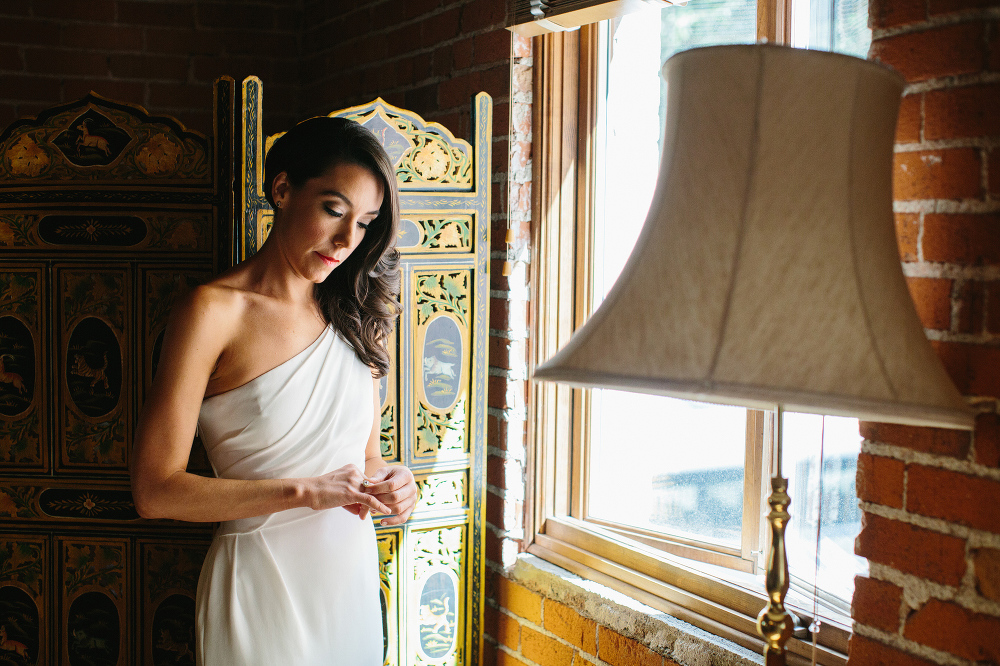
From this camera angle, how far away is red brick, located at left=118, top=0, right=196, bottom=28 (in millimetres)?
3301

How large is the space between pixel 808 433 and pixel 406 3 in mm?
2046

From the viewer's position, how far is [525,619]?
238 centimetres

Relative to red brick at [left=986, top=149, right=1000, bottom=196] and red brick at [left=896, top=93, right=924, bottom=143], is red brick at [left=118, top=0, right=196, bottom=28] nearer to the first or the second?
red brick at [left=896, top=93, right=924, bottom=143]

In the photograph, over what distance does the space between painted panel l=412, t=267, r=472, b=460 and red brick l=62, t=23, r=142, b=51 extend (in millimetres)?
1989

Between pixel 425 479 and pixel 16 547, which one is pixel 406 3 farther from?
pixel 16 547

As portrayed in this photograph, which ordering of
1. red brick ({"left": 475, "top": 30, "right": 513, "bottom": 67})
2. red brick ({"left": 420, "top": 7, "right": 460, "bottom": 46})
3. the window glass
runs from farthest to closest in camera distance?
1. red brick ({"left": 420, "top": 7, "right": 460, "bottom": 46})
2. red brick ({"left": 475, "top": 30, "right": 513, "bottom": 67})
3. the window glass

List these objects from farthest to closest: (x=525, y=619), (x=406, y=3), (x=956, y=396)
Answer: (x=406, y=3), (x=525, y=619), (x=956, y=396)

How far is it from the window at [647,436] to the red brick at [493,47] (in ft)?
0.34

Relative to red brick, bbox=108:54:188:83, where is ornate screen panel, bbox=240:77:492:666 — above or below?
below

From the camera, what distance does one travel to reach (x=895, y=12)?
1.30m

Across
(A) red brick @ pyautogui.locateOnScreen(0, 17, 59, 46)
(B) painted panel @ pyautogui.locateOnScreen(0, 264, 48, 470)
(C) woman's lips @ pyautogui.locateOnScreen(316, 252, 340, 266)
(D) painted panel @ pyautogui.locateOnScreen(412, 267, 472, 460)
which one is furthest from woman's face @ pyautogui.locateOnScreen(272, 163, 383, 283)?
(A) red brick @ pyautogui.locateOnScreen(0, 17, 59, 46)

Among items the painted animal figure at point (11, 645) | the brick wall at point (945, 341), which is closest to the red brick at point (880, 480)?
the brick wall at point (945, 341)

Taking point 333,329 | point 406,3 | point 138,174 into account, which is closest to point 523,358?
point 333,329

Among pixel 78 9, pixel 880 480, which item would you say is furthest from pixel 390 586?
pixel 78 9
